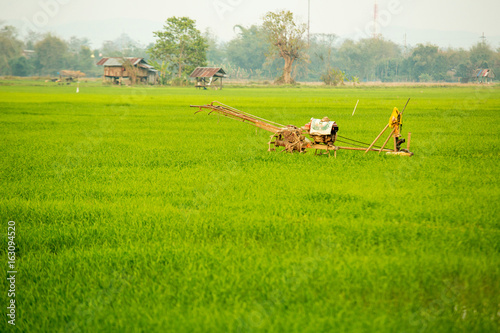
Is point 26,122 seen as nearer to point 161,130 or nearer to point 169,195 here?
point 161,130

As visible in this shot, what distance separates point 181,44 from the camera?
3369 inches

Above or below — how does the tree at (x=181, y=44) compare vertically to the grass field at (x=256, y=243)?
above

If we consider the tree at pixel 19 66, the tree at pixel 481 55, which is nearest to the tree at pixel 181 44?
the tree at pixel 19 66

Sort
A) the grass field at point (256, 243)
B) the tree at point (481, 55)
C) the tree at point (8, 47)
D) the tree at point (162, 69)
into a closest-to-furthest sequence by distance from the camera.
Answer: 1. the grass field at point (256, 243)
2. the tree at point (162, 69)
3. the tree at point (8, 47)
4. the tree at point (481, 55)

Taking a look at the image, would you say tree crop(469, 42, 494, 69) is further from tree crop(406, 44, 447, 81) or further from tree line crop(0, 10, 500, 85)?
tree crop(406, 44, 447, 81)

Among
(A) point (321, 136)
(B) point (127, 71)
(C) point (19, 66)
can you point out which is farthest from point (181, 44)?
(A) point (321, 136)

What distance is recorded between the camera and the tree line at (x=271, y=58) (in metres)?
85.6

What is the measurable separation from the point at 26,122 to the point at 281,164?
15.8 m

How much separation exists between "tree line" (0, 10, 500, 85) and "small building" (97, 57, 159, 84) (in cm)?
203

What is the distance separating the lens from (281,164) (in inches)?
453

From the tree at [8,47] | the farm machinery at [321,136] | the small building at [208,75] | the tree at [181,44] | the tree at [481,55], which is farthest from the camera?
the tree at [481,55]

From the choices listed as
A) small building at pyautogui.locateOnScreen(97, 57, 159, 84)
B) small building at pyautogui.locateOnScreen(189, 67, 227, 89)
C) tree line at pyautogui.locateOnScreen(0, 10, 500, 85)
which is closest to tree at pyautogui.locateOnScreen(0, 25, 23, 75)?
tree line at pyautogui.locateOnScreen(0, 10, 500, 85)

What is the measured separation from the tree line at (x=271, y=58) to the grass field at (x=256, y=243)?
73.6 metres

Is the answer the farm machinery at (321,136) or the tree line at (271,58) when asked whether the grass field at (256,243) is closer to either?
the farm machinery at (321,136)
